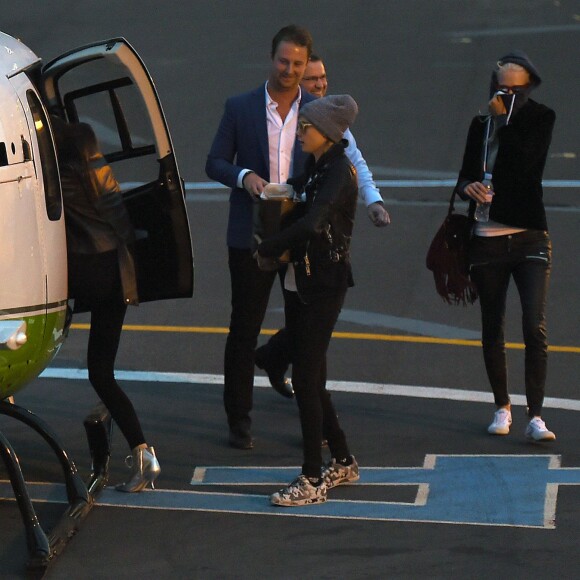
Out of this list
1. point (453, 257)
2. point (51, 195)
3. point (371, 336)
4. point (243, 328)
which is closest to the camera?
point (51, 195)

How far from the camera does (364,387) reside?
8.71 metres

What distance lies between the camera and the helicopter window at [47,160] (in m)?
6.20

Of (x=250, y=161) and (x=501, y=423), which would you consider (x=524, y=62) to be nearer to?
(x=250, y=161)

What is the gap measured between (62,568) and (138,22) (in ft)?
52.1

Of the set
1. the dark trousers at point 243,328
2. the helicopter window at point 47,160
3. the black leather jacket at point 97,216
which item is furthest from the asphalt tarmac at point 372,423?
the helicopter window at point 47,160

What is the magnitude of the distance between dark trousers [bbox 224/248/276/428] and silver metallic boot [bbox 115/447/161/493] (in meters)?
0.93

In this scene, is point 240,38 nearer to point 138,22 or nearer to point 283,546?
point 138,22

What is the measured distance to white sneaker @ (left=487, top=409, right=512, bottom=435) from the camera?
A: 25.1ft

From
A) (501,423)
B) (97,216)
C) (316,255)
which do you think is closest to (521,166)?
(501,423)

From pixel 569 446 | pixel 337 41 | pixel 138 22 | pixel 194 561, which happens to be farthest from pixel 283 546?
pixel 138 22

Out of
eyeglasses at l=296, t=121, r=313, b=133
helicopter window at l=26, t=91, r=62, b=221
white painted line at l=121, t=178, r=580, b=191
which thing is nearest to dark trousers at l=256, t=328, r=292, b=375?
eyeglasses at l=296, t=121, r=313, b=133

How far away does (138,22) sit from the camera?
20.7 m

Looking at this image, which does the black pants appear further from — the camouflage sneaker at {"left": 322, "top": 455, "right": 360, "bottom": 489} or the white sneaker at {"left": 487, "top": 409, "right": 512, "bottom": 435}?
the white sneaker at {"left": 487, "top": 409, "right": 512, "bottom": 435}

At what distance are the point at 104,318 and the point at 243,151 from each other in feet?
4.72
